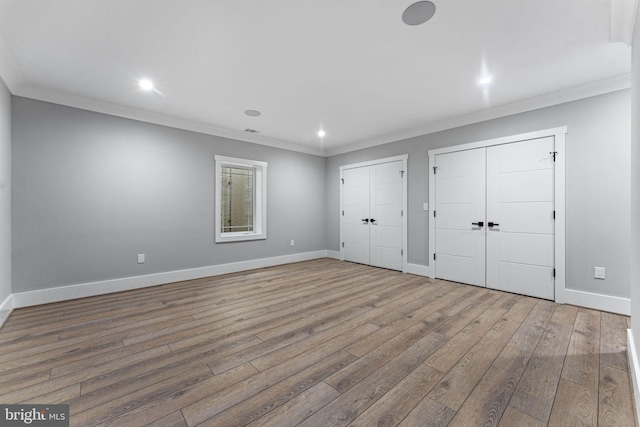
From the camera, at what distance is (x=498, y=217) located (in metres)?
3.72

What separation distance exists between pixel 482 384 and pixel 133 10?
11.7 feet

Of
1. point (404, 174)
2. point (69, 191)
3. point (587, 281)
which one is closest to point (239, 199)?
point (69, 191)

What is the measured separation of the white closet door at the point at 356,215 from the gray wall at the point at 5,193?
502 centimetres

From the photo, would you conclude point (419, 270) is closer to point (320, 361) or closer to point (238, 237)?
point (320, 361)

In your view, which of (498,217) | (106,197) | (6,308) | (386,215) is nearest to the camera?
(6,308)

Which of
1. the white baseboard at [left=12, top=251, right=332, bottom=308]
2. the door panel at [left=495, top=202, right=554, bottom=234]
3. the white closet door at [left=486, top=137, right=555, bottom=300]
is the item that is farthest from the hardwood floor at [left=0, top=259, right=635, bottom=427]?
the door panel at [left=495, top=202, right=554, bottom=234]

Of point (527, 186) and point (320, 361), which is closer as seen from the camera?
point (320, 361)

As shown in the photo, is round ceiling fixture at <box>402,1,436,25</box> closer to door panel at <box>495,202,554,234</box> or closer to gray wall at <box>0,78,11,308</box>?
door panel at <box>495,202,554,234</box>

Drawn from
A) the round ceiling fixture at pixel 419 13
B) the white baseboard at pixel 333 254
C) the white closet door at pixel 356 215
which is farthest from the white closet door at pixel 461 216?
the round ceiling fixture at pixel 419 13

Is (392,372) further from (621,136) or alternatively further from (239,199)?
(239,199)

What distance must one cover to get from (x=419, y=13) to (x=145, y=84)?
118 inches

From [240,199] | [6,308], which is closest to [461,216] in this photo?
[240,199]

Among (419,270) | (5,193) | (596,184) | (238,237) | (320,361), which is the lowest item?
(320,361)

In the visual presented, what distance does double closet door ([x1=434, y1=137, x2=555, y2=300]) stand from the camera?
3369 millimetres
